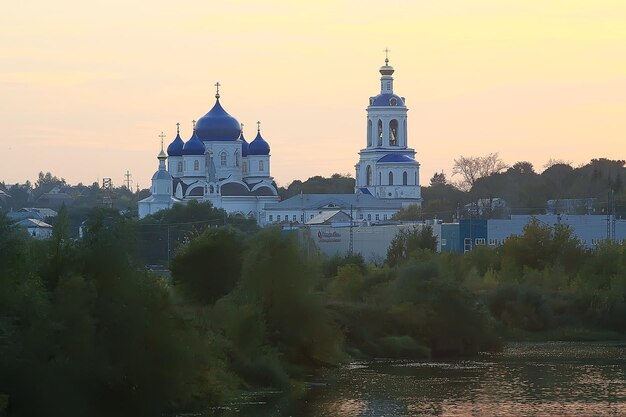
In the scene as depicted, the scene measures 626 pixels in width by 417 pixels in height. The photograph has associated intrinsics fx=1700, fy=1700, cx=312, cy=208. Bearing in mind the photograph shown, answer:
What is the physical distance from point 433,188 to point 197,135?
933 inches

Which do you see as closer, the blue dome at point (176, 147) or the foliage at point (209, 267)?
the foliage at point (209, 267)

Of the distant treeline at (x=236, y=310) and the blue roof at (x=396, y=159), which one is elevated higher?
the blue roof at (x=396, y=159)

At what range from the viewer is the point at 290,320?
113ft

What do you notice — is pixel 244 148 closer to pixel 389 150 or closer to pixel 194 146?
pixel 194 146

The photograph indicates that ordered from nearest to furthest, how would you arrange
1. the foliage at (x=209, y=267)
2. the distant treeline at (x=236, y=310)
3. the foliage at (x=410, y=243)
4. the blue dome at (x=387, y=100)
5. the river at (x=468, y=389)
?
the distant treeline at (x=236, y=310) < the river at (x=468, y=389) < the foliage at (x=209, y=267) < the foliage at (x=410, y=243) < the blue dome at (x=387, y=100)

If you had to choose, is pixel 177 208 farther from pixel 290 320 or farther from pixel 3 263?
pixel 3 263

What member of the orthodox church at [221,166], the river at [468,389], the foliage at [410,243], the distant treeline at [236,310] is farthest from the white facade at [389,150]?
the river at [468,389]

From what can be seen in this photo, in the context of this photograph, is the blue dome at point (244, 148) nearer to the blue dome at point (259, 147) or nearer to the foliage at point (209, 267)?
the blue dome at point (259, 147)

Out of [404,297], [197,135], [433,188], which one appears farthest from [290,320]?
[433,188]

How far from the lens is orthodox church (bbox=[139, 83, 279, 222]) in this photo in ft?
377

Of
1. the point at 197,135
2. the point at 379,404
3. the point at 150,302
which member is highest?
the point at 197,135

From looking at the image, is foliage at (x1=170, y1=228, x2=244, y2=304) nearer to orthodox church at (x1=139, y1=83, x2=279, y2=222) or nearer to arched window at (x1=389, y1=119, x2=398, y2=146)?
orthodox church at (x1=139, y1=83, x2=279, y2=222)

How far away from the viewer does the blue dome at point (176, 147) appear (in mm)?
116812

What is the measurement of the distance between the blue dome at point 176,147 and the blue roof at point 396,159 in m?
14.0
